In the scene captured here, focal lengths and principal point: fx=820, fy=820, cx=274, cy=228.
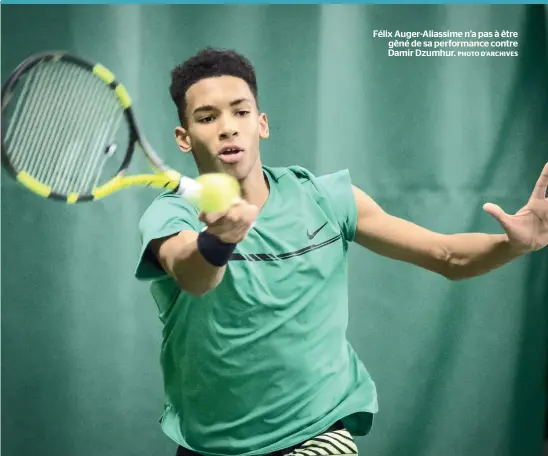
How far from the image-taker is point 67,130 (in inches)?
64.1

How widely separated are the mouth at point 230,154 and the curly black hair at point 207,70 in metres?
0.15

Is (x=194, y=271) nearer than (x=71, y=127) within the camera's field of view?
Yes

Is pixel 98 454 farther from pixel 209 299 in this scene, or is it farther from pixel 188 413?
pixel 209 299

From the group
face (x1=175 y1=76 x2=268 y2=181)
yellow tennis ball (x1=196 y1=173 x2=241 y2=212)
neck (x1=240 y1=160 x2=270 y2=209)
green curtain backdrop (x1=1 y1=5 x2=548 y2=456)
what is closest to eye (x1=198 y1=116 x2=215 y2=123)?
face (x1=175 y1=76 x2=268 y2=181)

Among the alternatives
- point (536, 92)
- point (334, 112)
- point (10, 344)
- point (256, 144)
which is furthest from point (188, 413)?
point (536, 92)

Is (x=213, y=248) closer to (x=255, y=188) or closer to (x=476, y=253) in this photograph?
(x=255, y=188)

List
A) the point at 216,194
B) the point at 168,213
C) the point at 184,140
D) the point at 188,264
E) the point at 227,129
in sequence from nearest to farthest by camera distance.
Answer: the point at 216,194 → the point at 188,264 → the point at 168,213 → the point at 227,129 → the point at 184,140

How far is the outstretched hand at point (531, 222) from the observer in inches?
57.7

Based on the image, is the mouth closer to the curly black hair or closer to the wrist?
the curly black hair

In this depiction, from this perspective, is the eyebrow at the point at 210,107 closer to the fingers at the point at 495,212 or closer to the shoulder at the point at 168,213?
the shoulder at the point at 168,213

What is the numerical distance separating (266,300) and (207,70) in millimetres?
455

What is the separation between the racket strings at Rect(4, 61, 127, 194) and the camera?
1550 millimetres

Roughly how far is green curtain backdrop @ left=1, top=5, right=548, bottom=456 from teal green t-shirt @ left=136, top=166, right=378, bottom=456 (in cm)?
52

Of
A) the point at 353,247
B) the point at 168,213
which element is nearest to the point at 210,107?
the point at 168,213
